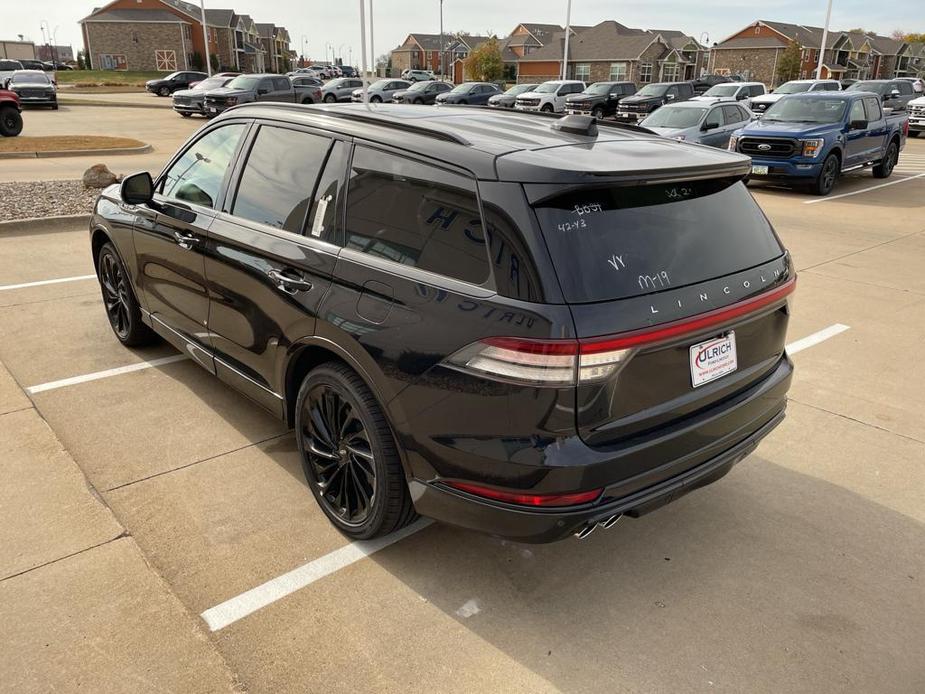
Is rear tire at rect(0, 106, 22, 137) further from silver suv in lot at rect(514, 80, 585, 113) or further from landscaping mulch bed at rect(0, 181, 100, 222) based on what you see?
silver suv in lot at rect(514, 80, 585, 113)

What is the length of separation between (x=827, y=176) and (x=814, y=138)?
926mm

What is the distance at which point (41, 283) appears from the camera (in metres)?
6.90

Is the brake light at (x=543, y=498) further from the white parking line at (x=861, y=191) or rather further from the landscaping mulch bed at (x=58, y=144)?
the landscaping mulch bed at (x=58, y=144)

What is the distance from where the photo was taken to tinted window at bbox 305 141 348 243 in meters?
3.05

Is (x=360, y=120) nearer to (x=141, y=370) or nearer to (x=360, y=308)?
(x=360, y=308)

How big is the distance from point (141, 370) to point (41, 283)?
280cm

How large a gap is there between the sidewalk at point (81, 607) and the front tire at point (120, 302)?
163 cm

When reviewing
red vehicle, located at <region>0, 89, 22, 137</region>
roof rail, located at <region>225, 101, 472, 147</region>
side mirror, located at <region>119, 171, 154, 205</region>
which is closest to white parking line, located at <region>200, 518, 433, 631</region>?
roof rail, located at <region>225, 101, 472, 147</region>

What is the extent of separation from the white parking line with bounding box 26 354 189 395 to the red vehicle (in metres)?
17.8

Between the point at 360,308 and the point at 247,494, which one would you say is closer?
the point at 360,308

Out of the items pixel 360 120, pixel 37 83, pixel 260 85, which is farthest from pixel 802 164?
pixel 37 83

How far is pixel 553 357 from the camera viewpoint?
2.26m

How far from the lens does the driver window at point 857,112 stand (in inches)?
537

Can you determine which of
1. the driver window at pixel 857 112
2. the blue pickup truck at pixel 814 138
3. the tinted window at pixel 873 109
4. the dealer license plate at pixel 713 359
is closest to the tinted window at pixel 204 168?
the dealer license plate at pixel 713 359
